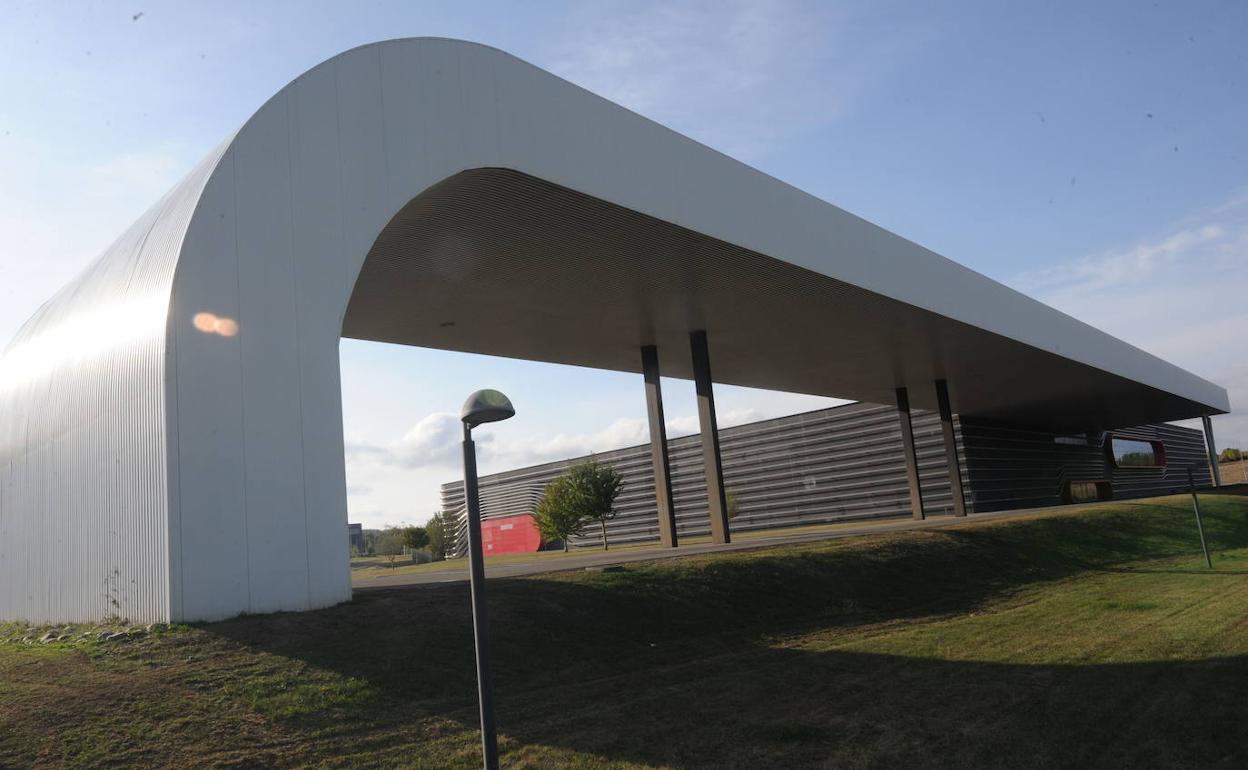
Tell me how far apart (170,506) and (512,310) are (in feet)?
41.3

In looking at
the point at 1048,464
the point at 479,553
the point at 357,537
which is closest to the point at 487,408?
the point at 479,553

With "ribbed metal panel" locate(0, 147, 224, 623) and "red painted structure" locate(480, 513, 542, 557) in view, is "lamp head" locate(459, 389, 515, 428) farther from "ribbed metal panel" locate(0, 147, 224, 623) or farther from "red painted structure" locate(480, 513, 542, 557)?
"red painted structure" locate(480, 513, 542, 557)

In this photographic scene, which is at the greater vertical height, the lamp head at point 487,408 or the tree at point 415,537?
the lamp head at point 487,408

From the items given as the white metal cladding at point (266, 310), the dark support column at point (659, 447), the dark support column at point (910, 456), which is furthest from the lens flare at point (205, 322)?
the dark support column at point (910, 456)

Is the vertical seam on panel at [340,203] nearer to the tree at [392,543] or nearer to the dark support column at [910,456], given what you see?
the dark support column at [910,456]

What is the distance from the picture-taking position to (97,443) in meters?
11.6

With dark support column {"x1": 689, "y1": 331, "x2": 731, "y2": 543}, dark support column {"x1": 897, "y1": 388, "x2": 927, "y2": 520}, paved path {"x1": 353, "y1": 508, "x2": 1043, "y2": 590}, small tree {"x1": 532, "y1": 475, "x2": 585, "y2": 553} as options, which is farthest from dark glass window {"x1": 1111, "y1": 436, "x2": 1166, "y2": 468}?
dark support column {"x1": 689, "y1": 331, "x2": 731, "y2": 543}

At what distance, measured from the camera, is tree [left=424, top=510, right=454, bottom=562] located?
66688 millimetres

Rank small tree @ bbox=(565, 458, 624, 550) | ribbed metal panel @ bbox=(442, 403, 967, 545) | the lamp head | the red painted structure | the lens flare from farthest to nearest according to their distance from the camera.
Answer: the red painted structure
ribbed metal panel @ bbox=(442, 403, 967, 545)
small tree @ bbox=(565, 458, 624, 550)
the lens flare
the lamp head

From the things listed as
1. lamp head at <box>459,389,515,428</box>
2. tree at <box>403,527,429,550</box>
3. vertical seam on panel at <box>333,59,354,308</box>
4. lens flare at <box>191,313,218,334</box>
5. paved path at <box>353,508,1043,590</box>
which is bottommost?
paved path at <box>353,508,1043,590</box>

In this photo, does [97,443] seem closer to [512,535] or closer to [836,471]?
[836,471]

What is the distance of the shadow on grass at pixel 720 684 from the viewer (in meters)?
6.79

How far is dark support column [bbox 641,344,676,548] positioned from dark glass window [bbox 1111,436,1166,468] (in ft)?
170

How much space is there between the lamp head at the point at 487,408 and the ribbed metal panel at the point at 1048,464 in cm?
3648
